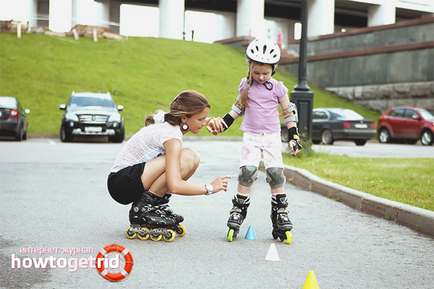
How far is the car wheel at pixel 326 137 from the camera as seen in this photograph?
67.2 feet

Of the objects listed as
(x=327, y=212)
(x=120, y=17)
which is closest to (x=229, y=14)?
(x=120, y=17)

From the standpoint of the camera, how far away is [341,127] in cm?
2008

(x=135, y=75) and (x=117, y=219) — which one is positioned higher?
(x=135, y=75)

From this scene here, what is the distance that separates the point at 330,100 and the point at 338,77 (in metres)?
2.92

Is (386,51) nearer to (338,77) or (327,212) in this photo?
(338,77)

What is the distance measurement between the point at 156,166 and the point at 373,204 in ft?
9.16

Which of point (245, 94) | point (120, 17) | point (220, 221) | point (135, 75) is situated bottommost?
point (220, 221)

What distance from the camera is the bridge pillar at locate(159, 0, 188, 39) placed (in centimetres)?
4409

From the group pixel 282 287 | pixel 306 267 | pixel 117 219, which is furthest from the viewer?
pixel 117 219

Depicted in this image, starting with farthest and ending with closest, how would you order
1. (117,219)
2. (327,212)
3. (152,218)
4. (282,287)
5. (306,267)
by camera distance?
(327,212), (117,219), (152,218), (306,267), (282,287)

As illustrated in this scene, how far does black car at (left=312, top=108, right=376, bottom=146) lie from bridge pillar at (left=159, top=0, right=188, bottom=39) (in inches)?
1000

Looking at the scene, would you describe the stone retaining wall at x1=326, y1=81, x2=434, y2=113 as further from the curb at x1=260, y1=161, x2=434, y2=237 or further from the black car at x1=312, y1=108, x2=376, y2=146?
the curb at x1=260, y1=161, x2=434, y2=237

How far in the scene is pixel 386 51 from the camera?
95.9 feet

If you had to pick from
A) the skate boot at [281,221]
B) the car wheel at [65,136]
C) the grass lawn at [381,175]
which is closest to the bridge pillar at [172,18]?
the car wheel at [65,136]
